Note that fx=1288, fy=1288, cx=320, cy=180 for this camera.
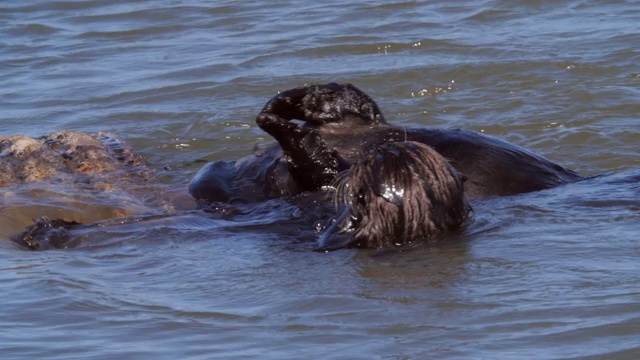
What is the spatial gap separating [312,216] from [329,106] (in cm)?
61

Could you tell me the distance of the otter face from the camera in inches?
222

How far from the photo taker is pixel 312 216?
255 inches

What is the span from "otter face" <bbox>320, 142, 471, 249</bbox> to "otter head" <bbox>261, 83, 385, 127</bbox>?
0.83 metres

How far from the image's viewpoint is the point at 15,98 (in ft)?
36.3

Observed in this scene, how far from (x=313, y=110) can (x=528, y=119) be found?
8.69ft

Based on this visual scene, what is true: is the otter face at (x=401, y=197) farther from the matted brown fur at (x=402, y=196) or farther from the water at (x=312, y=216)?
the water at (x=312, y=216)

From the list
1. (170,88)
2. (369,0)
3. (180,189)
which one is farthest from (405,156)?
(369,0)

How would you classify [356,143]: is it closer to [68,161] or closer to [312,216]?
[312,216]

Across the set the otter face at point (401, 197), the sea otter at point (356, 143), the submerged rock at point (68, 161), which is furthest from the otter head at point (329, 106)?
the submerged rock at point (68, 161)

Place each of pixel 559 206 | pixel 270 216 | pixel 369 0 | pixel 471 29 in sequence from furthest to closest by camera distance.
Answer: pixel 369 0 < pixel 471 29 < pixel 270 216 < pixel 559 206

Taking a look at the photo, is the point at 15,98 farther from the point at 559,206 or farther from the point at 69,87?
the point at 559,206

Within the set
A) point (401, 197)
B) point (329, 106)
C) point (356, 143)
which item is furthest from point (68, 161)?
point (401, 197)

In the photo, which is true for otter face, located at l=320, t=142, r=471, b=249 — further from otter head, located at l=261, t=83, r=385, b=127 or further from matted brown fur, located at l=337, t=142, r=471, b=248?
otter head, located at l=261, t=83, r=385, b=127

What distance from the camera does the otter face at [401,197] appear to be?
564 centimetres
